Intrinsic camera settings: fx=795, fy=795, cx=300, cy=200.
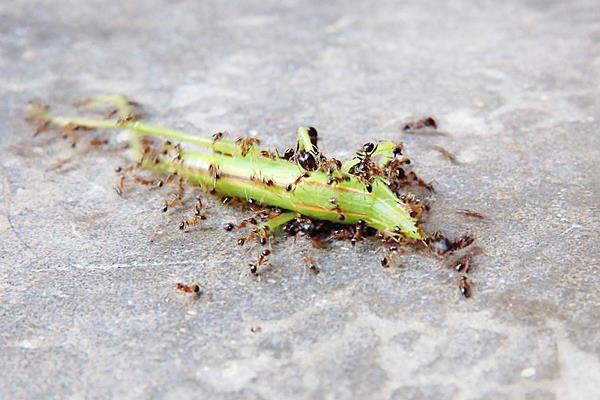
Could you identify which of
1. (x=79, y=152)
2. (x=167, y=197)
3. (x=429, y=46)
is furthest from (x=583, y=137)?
(x=79, y=152)

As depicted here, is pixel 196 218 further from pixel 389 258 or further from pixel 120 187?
pixel 389 258

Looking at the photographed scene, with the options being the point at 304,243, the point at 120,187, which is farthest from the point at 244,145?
the point at 120,187

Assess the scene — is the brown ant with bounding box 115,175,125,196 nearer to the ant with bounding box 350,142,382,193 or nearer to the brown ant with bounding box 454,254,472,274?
the ant with bounding box 350,142,382,193

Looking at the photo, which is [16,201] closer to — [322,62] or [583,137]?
[322,62]

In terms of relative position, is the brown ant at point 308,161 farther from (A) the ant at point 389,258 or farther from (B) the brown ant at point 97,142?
(B) the brown ant at point 97,142

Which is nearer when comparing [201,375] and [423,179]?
[201,375]

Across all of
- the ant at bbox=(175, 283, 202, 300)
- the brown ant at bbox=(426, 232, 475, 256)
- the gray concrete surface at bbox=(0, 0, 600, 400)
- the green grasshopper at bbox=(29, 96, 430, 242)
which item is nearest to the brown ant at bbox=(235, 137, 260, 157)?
the green grasshopper at bbox=(29, 96, 430, 242)
